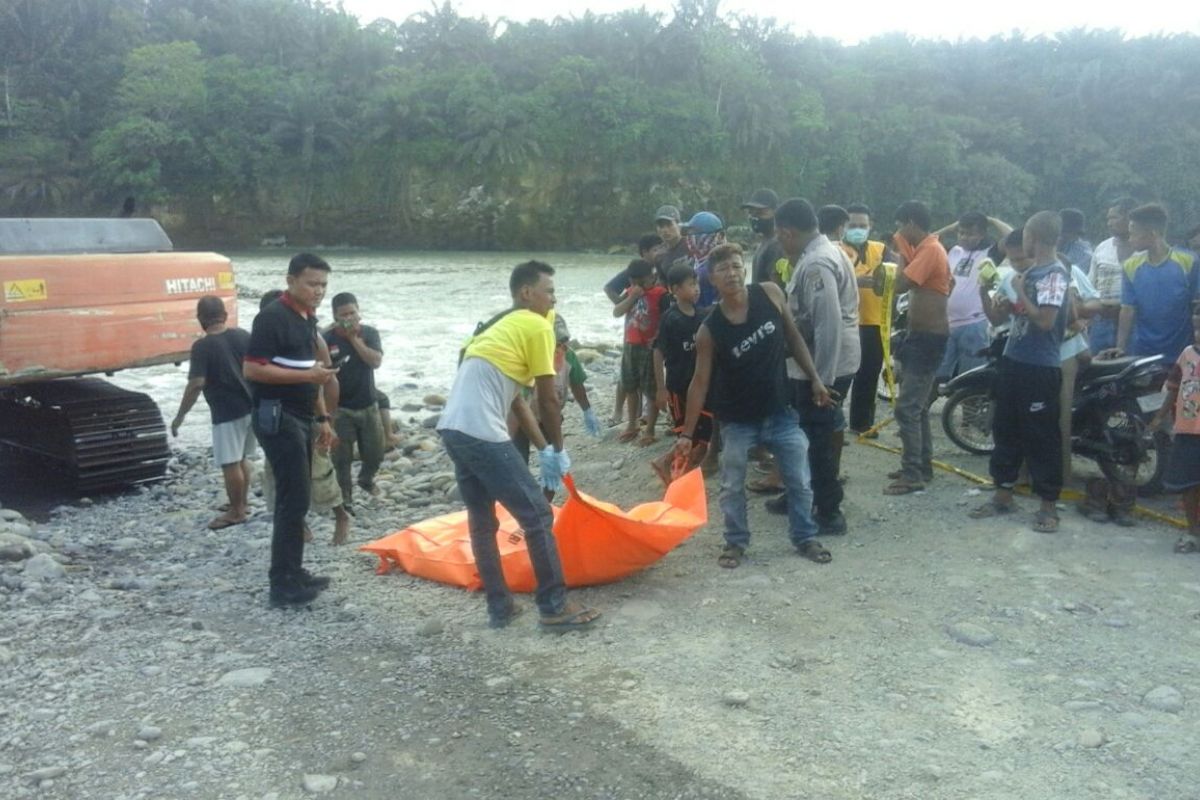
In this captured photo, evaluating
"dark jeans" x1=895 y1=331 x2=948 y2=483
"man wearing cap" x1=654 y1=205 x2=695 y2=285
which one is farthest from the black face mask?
"dark jeans" x1=895 y1=331 x2=948 y2=483

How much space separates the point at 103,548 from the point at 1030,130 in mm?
51182

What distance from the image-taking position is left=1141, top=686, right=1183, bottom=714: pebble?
3756mm

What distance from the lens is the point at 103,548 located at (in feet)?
21.9

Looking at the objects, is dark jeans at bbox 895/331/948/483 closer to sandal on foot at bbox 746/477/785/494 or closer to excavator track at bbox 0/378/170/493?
sandal on foot at bbox 746/477/785/494

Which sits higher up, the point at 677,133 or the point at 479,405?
the point at 677,133

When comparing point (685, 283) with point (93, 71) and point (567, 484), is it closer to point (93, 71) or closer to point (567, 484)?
point (567, 484)

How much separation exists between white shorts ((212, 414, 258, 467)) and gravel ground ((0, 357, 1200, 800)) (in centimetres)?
94

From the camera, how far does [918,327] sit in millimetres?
6059

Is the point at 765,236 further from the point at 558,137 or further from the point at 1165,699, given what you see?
the point at 558,137

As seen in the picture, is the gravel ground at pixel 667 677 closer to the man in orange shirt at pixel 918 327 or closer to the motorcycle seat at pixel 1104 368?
the man in orange shirt at pixel 918 327

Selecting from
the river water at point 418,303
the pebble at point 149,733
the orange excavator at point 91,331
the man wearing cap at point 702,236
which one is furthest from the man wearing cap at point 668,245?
the river water at point 418,303

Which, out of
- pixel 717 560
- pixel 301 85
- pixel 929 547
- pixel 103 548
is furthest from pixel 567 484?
pixel 301 85

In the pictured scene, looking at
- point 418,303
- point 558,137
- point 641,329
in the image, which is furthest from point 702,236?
point 558,137

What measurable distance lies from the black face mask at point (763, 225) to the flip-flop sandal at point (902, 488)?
70.0 inches
